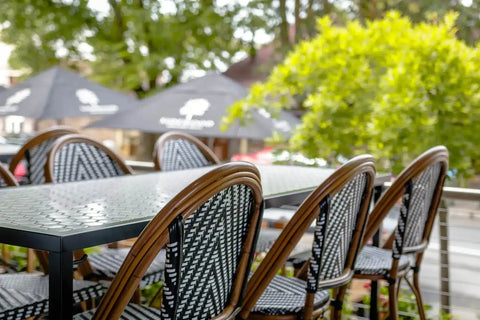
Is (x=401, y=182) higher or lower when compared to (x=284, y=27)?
lower

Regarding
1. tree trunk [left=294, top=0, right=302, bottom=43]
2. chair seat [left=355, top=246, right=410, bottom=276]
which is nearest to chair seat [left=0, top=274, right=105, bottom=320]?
chair seat [left=355, top=246, right=410, bottom=276]

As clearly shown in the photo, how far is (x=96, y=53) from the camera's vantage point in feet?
46.1

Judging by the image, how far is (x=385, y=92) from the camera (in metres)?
4.05

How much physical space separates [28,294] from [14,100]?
21.6 ft

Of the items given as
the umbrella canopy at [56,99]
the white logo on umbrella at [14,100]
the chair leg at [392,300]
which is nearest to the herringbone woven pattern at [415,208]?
the chair leg at [392,300]

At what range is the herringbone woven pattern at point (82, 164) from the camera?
9.71 ft

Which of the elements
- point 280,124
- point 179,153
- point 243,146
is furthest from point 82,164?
point 243,146

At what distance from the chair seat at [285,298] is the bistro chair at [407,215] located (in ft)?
1.14

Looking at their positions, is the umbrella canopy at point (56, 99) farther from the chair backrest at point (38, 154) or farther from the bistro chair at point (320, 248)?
the bistro chair at point (320, 248)

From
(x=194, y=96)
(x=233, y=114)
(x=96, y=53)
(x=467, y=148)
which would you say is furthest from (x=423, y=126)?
(x=96, y=53)

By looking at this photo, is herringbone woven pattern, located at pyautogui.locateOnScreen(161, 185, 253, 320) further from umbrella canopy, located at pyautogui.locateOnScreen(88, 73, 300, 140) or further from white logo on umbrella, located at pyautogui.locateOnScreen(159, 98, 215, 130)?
white logo on umbrella, located at pyautogui.locateOnScreen(159, 98, 215, 130)

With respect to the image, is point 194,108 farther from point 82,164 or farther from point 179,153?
point 82,164

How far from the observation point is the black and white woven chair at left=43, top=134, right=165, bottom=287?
259 cm

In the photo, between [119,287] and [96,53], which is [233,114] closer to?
[119,287]
